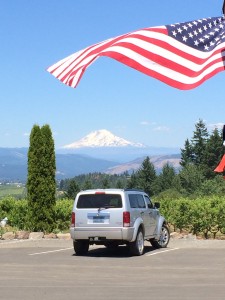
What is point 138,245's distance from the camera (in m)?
18.9

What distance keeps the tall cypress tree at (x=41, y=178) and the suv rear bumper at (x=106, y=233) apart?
28.8 feet

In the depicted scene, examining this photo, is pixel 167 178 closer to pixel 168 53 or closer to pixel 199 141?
pixel 199 141

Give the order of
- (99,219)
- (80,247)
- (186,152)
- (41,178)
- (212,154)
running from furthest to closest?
1. (186,152)
2. (212,154)
3. (41,178)
4. (80,247)
5. (99,219)

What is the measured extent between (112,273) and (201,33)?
298 inches

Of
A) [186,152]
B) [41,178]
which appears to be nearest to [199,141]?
[186,152]

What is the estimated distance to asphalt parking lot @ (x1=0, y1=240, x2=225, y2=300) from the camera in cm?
1134

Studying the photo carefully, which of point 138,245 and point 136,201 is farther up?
point 136,201

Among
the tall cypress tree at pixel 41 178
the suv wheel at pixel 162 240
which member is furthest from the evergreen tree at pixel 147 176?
the suv wheel at pixel 162 240

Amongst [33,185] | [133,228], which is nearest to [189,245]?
[133,228]

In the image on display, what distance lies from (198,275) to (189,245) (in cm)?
841

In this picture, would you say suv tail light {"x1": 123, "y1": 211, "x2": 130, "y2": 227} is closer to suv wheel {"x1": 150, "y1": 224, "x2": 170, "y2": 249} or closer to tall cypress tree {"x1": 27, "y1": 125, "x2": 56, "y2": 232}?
suv wheel {"x1": 150, "y1": 224, "x2": 170, "y2": 249}

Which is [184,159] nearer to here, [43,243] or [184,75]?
[43,243]

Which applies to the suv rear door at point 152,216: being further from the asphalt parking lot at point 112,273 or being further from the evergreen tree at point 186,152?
the evergreen tree at point 186,152

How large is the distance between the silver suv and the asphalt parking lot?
1.48ft
